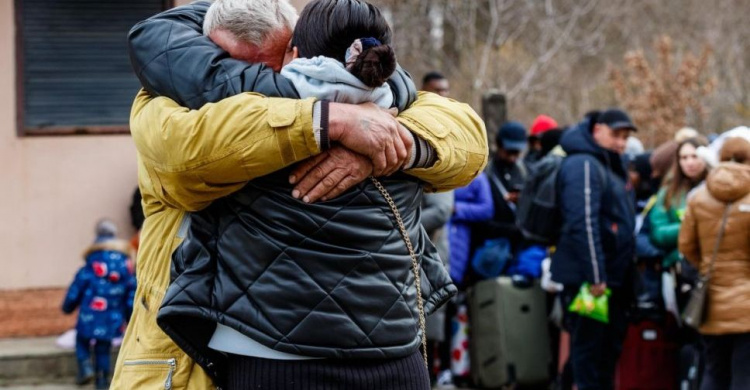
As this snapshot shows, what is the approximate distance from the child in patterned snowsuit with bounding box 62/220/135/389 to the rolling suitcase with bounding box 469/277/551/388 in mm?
2628

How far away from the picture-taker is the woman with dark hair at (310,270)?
304cm

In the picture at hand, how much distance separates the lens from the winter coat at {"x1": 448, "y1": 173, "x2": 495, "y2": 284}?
918cm

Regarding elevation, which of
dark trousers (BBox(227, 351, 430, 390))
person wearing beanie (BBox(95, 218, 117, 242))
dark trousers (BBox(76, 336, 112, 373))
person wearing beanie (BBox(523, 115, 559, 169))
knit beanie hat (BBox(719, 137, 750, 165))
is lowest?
dark trousers (BBox(76, 336, 112, 373))

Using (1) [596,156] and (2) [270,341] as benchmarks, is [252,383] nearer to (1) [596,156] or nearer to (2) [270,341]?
(2) [270,341]

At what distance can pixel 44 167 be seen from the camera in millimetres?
9766

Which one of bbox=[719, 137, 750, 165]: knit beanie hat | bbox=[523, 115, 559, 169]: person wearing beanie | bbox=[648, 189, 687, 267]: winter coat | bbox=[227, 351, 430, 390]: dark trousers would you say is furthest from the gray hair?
bbox=[523, 115, 559, 169]: person wearing beanie

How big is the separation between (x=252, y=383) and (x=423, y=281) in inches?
22.2

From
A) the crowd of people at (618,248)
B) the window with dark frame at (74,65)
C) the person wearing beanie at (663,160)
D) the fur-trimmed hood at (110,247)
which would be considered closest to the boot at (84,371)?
the fur-trimmed hood at (110,247)

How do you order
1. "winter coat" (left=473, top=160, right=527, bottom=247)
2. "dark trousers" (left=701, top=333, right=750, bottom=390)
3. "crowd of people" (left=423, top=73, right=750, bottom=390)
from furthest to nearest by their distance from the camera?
"winter coat" (left=473, top=160, right=527, bottom=247)
"crowd of people" (left=423, top=73, right=750, bottom=390)
"dark trousers" (left=701, top=333, right=750, bottom=390)

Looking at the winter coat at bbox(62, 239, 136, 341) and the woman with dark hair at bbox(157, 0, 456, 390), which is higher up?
the woman with dark hair at bbox(157, 0, 456, 390)

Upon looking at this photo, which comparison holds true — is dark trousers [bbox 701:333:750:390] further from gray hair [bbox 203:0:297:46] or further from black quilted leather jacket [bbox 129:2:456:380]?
gray hair [bbox 203:0:297:46]

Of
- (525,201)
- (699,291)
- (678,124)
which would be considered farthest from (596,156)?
(678,124)

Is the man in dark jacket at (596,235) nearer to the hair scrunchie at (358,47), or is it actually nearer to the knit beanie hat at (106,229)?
the knit beanie hat at (106,229)

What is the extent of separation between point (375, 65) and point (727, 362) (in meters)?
4.60
